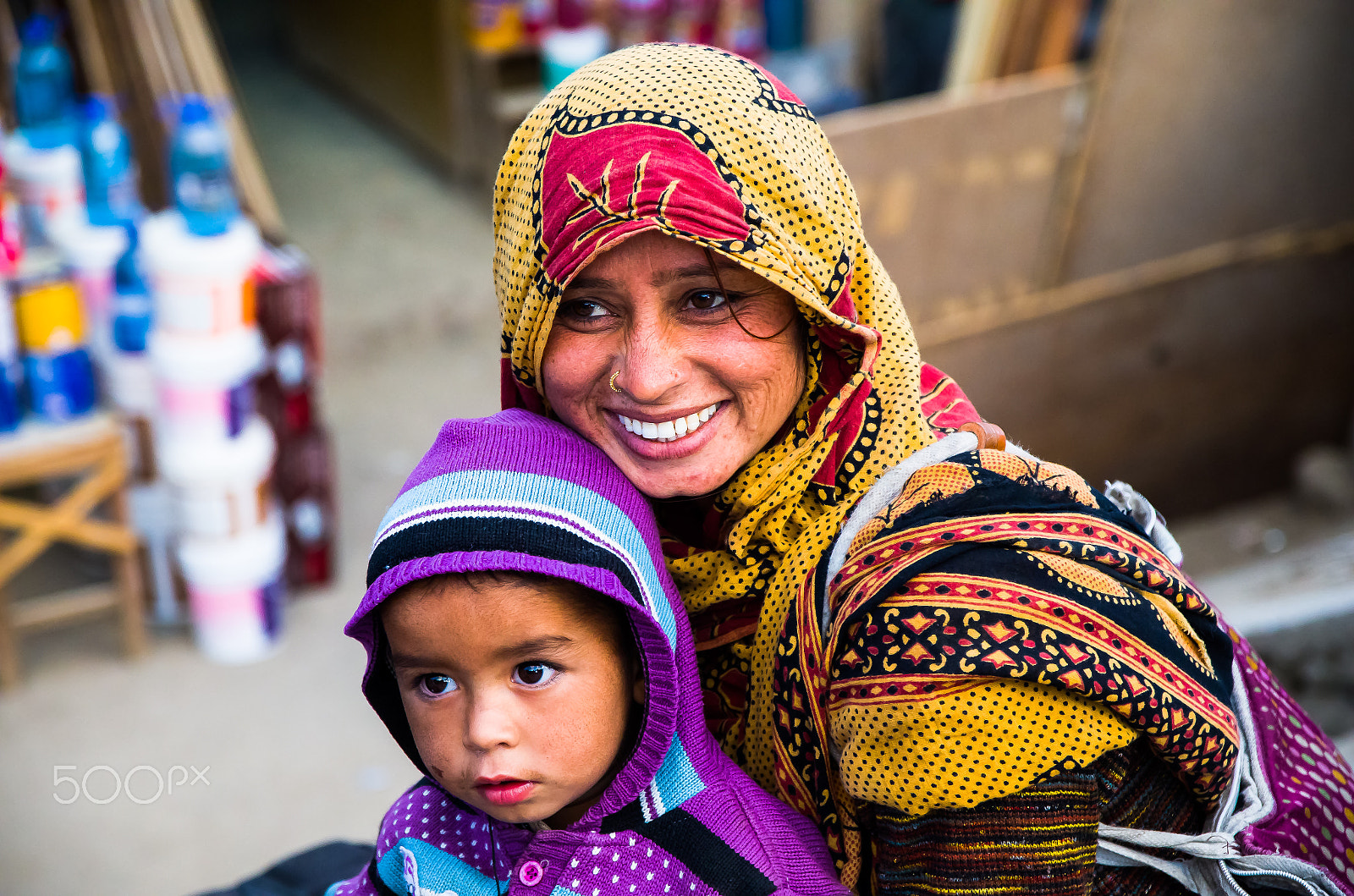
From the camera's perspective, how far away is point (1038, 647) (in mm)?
1127

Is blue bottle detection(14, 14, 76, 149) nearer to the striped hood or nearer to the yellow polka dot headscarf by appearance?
the yellow polka dot headscarf

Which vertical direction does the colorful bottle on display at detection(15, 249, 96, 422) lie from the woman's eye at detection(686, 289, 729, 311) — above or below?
below

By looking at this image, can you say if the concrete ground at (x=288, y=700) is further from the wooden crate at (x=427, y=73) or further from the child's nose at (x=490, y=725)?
the child's nose at (x=490, y=725)

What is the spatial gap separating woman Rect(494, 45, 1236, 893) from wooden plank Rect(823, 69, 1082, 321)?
2.26 metres

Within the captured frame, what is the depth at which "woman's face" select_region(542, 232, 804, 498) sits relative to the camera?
131 centimetres

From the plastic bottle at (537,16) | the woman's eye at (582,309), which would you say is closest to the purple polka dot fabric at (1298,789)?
the woman's eye at (582,309)

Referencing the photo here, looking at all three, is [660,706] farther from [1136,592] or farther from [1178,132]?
[1178,132]

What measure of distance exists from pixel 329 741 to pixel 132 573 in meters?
0.79

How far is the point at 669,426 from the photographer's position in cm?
136

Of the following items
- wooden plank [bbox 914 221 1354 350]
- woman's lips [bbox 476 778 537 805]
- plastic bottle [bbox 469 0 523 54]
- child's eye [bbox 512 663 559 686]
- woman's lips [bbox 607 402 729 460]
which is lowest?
wooden plank [bbox 914 221 1354 350]

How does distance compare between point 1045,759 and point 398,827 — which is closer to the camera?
point 1045,759

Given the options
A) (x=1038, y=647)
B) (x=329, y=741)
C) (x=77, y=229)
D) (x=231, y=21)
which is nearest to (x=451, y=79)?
(x=231, y=21)

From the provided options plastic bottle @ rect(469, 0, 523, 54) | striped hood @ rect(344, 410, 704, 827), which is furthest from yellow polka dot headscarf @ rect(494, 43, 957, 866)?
plastic bottle @ rect(469, 0, 523, 54)

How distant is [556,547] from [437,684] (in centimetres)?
20
